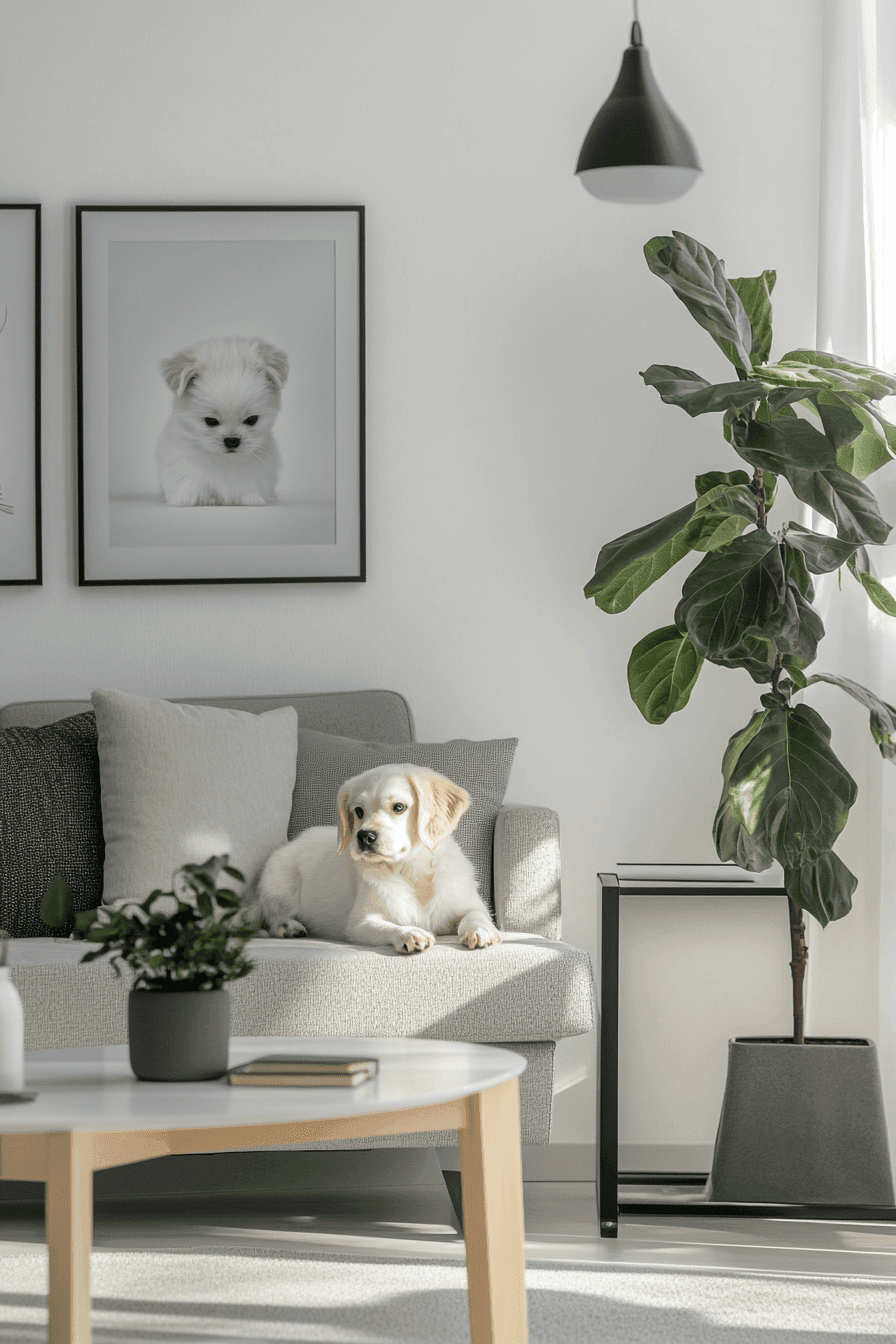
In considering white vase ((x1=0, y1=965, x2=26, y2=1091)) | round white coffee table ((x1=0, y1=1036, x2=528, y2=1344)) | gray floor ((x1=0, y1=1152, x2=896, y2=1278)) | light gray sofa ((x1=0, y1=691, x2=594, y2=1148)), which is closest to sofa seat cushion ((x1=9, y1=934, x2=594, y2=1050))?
light gray sofa ((x1=0, y1=691, x2=594, y2=1148))

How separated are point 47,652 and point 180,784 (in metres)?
0.73

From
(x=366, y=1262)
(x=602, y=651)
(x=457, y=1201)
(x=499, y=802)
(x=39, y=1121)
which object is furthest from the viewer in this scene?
(x=602, y=651)

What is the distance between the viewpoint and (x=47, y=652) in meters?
3.37

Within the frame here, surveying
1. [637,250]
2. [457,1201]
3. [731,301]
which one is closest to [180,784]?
[457,1201]

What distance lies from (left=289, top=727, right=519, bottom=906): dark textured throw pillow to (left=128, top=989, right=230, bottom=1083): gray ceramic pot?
4.55 ft

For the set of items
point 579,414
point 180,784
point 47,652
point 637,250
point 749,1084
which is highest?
point 637,250

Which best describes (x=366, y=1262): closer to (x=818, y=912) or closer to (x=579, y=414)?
(x=818, y=912)

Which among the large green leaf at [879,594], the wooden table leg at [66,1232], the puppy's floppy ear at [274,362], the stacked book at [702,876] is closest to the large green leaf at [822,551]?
the large green leaf at [879,594]

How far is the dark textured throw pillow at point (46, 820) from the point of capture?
9.12 feet

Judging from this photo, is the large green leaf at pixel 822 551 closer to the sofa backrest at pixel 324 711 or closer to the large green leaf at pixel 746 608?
the large green leaf at pixel 746 608

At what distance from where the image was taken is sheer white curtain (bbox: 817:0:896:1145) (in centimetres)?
286

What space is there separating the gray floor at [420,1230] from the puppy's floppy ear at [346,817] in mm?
712

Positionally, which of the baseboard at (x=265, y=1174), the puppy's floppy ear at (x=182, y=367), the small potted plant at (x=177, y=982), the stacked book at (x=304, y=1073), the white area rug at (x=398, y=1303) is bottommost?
the baseboard at (x=265, y=1174)

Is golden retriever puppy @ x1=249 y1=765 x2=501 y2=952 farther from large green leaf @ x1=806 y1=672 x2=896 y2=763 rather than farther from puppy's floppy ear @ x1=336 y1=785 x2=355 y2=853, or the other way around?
large green leaf @ x1=806 y1=672 x2=896 y2=763
